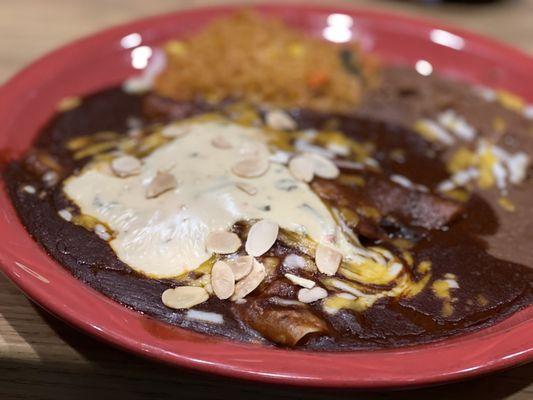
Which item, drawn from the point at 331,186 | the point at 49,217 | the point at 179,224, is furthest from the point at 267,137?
the point at 49,217

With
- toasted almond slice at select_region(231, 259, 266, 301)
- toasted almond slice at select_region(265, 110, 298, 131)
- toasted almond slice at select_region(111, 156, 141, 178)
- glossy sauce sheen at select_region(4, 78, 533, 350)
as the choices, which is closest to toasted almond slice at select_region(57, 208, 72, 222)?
glossy sauce sheen at select_region(4, 78, 533, 350)

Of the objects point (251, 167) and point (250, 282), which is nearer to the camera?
point (250, 282)

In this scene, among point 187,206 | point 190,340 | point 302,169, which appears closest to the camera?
point 190,340

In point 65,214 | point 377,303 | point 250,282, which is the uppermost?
point 65,214

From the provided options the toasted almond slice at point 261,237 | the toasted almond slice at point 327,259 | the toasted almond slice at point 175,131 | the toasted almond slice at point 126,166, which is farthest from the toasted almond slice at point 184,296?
the toasted almond slice at point 175,131

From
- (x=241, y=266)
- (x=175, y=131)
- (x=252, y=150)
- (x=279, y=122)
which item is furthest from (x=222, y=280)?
(x=279, y=122)

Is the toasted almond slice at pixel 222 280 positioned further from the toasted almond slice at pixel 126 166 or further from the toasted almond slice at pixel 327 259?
the toasted almond slice at pixel 126 166

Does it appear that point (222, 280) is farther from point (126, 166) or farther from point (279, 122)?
point (279, 122)

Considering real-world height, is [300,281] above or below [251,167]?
below
